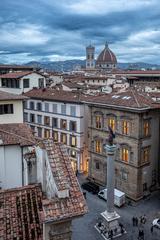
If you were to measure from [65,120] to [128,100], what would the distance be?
53.7ft

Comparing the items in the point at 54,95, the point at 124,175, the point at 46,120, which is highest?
the point at 54,95

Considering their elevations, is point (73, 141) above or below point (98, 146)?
below

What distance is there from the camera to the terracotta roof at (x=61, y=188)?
41.2ft

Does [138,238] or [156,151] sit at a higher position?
[156,151]

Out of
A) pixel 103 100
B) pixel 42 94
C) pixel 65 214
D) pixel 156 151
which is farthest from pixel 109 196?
pixel 42 94

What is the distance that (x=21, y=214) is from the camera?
1414cm

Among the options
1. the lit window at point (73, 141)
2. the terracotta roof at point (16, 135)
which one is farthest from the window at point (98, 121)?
the terracotta roof at point (16, 135)

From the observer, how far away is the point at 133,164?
43.9 m

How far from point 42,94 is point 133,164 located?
87.3ft

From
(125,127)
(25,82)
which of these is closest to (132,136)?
(125,127)

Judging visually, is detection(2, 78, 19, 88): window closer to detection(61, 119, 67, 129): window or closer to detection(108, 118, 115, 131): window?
detection(61, 119, 67, 129): window

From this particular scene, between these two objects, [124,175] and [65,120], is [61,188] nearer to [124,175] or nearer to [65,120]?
[124,175]

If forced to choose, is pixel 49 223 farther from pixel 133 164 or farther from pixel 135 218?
pixel 133 164

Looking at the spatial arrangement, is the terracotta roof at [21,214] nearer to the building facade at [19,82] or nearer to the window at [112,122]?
the window at [112,122]
